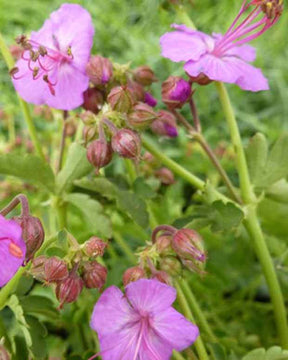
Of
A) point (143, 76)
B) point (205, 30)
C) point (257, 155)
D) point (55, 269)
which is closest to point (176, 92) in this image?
point (143, 76)

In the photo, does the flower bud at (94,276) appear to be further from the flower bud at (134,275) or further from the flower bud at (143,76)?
the flower bud at (143,76)

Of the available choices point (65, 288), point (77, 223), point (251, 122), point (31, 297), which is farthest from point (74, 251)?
point (251, 122)

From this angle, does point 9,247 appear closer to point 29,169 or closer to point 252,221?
point 29,169

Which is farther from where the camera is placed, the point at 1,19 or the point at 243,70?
the point at 1,19

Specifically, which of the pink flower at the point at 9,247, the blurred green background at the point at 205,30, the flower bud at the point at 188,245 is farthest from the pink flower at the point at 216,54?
the blurred green background at the point at 205,30

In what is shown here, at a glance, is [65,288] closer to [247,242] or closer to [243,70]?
[243,70]

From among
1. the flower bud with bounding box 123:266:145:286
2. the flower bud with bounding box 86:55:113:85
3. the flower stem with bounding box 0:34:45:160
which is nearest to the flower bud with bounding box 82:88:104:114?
the flower bud with bounding box 86:55:113:85

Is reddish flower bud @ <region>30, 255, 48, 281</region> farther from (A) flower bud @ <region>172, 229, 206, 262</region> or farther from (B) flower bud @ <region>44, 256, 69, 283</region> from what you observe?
(A) flower bud @ <region>172, 229, 206, 262</region>
